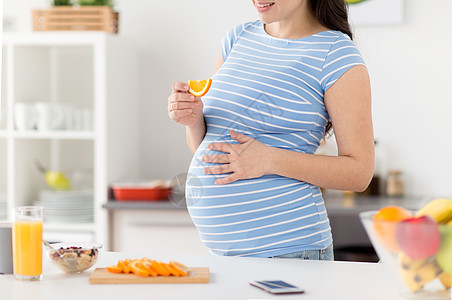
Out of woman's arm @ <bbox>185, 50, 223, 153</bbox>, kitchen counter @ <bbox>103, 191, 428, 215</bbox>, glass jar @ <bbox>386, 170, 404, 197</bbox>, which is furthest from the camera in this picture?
glass jar @ <bbox>386, 170, 404, 197</bbox>

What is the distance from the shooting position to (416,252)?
92cm

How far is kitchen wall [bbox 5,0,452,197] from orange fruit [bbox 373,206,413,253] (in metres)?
2.19

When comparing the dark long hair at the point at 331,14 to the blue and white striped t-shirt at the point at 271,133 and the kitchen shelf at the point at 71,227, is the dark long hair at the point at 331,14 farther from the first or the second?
the kitchen shelf at the point at 71,227

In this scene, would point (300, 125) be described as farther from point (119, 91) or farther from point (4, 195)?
point (4, 195)

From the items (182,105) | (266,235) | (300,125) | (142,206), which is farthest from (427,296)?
(142,206)

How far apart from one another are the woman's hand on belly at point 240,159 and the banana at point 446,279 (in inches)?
20.5

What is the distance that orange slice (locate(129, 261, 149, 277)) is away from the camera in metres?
1.14

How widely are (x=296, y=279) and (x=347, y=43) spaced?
61 centimetres

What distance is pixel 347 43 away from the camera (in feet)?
4.83

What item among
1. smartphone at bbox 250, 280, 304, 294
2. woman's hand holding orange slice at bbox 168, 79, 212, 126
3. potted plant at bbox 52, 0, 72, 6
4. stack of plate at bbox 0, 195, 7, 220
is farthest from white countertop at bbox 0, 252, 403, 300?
potted plant at bbox 52, 0, 72, 6

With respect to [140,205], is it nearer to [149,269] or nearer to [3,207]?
[3,207]

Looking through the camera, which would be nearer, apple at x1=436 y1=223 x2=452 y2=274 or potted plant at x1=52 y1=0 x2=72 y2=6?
apple at x1=436 y1=223 x2=452 y2=274

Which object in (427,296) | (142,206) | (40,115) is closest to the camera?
(427,296)

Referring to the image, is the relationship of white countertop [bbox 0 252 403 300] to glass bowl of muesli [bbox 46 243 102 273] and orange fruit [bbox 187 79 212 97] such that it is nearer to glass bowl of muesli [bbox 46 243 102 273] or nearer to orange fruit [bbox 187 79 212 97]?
glass bowl of muesli [bbox 46 243 102 273]
